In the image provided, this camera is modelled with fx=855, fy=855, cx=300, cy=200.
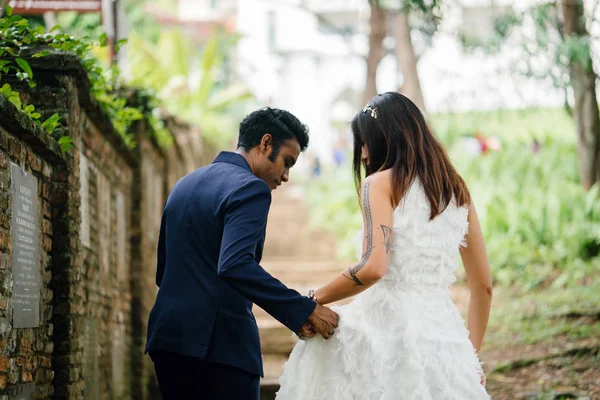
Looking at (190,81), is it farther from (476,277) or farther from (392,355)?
(392,355)

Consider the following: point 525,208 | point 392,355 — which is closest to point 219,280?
point 392,355

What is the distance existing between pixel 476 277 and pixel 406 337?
1.85 feet

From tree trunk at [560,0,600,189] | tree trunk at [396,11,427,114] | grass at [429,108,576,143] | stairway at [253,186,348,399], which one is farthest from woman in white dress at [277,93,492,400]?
grass at [429,108,576,143]

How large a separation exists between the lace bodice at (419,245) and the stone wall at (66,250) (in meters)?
1.56

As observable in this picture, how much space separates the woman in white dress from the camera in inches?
134

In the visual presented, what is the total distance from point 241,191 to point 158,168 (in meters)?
6.82

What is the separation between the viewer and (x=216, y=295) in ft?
10.9

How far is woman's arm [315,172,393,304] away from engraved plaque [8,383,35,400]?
1.39m

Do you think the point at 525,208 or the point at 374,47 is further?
the point at 374,47

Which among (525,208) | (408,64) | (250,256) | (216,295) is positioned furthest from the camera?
(408,64)

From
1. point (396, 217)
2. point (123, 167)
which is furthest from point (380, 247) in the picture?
point (123, 167)

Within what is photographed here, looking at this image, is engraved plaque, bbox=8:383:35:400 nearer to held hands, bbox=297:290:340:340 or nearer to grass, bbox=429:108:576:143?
held hands, bbox=297:290:340:340

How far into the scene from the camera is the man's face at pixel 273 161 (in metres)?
3.64

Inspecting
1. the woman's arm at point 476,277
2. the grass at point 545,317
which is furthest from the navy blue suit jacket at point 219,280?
the grass at point 545,317
